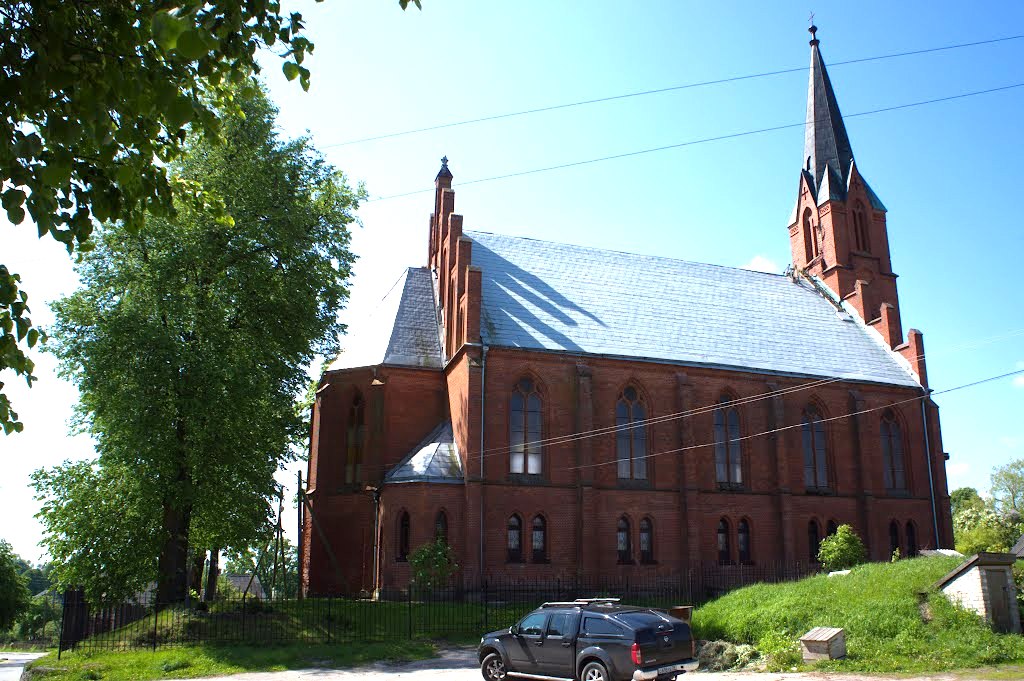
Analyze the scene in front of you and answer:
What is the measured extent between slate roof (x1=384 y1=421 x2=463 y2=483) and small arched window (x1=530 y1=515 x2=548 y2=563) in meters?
3.35

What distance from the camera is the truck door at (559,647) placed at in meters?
14.2

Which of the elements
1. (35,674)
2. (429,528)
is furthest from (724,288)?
(35,674)

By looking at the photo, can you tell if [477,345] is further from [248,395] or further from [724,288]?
[724,288]

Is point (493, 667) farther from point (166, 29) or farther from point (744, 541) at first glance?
point (744, 541)

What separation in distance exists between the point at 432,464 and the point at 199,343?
9.26m

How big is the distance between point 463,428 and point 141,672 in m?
13.9

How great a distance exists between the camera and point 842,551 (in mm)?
29828

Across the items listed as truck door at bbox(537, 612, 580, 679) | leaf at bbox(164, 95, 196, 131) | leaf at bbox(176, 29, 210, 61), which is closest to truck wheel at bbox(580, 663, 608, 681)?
truck door at bbox(537, 612, 580, 679)

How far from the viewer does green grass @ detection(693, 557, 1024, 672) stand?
15586mm

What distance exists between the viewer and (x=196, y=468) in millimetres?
23594

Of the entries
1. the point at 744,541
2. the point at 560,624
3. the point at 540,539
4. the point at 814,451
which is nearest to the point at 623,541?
the point at 540,539

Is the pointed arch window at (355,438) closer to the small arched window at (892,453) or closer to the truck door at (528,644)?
the truck door at (528,644)

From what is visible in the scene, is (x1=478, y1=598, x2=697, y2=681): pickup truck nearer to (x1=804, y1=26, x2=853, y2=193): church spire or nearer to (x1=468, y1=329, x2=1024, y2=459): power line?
(x1=468, y1=329, x2=1024, y2=459): power line

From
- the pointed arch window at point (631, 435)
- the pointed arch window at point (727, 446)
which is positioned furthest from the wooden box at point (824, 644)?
the pointed arch window at point (727, 446)
